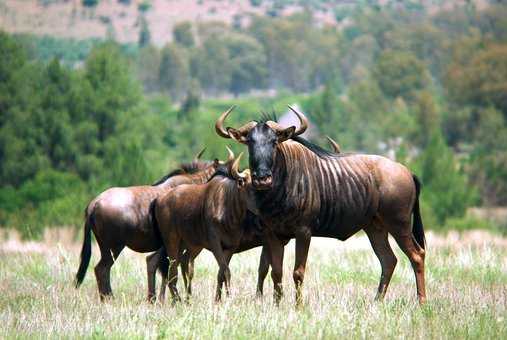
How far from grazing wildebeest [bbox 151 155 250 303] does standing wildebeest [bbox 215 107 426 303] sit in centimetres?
44

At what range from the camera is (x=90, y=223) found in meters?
13.3

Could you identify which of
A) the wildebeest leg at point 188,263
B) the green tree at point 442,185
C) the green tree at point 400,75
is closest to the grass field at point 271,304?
the wildebeest leg at point 188,263

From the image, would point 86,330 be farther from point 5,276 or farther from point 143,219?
point 5,276

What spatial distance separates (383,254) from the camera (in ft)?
42.2

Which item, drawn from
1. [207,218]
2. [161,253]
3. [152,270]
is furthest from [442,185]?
[207,218]

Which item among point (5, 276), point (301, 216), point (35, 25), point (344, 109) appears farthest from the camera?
point (35, 25)

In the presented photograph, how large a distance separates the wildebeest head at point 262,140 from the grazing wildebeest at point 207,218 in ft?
1.80

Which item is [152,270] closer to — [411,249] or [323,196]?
[323,196]

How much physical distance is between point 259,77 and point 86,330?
170138mm

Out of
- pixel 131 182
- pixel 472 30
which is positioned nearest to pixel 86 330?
pixel 131 182

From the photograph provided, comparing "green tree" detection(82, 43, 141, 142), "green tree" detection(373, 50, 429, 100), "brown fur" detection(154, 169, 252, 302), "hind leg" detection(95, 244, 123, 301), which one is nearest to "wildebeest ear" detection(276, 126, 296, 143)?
"brown fur" detection(154, 169, 252, 302)

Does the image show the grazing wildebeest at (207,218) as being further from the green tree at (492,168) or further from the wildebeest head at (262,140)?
the green tree at (492,168)

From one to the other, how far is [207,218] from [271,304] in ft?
4.58

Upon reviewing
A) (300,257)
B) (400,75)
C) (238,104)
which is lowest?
(238,104)
